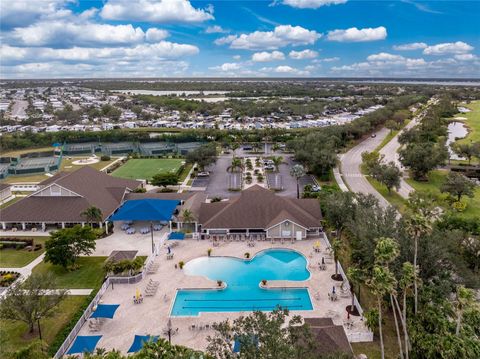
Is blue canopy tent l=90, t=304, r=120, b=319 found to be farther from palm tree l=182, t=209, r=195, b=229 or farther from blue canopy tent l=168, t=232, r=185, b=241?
palm tree l=182, t=209, r=195, b=229

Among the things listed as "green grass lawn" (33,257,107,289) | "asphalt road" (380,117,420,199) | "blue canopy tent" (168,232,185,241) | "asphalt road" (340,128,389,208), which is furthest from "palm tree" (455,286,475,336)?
"asphalt road" (380,117,420,199)

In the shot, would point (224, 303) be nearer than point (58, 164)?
Yes

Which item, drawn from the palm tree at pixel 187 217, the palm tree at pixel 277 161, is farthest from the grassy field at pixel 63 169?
the palm tree at pixel 187 217

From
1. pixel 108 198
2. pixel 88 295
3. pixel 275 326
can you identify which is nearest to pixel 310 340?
pixel 275 326

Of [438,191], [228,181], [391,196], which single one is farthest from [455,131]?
[228,181]

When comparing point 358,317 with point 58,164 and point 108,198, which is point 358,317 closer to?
point 108,198

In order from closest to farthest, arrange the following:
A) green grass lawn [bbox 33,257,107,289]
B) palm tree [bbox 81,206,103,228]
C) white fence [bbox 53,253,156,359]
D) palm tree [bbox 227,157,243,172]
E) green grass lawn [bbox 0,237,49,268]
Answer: white fence [bbox 53,253,156,359], green grass lawn [bbox 33,257,107,289], green grass lawn [bbox 0,237,49,268], palm tree [bbox 81,206,103,228], palm tree [bbox 227,157,243,172]

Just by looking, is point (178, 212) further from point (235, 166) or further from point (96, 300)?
point (235, 166)
